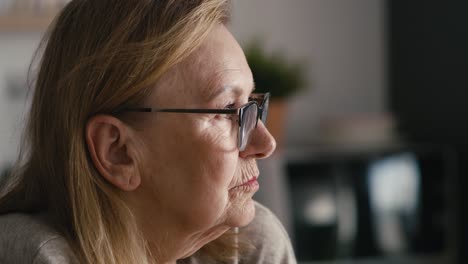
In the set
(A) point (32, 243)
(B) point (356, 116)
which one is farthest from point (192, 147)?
(B) point (356, 116)

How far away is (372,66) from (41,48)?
3.24 metres

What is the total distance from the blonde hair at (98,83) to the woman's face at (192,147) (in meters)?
0.03

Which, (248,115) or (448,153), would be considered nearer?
(248,115)

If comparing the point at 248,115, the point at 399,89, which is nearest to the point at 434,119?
the point at 399,89

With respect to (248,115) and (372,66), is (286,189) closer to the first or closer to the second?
(372,66)

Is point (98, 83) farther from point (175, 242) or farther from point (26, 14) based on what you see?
point (26, 14)

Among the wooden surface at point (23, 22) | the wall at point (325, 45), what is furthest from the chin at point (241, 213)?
the wall at point (325, 45)

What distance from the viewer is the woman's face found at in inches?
43.1

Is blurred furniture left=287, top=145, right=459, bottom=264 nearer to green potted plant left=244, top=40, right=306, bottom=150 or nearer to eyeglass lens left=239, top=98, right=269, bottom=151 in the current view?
green potted plant left=244, top=40, right=306, bottom=150

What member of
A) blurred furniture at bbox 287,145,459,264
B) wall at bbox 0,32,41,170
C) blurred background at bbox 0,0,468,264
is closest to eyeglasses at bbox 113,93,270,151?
blurred background at bbox 0,0,468,264

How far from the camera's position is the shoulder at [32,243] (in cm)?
101

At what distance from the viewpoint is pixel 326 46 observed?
13.5 feet

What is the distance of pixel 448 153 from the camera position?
366cm

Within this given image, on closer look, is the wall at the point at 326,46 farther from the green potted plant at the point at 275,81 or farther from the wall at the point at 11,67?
the wall at the point at 11,67
